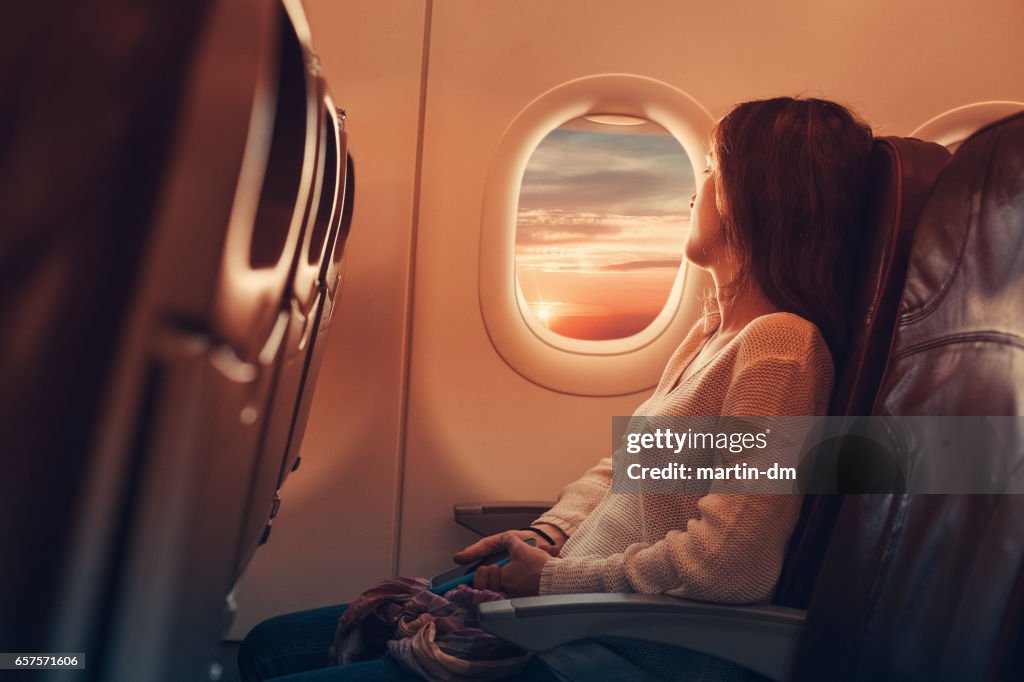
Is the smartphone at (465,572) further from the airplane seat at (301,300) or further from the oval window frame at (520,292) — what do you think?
the oval window frame at (520,292)

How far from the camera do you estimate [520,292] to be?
7.98 ft

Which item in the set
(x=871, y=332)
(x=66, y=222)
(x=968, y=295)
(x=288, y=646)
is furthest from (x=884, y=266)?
(x=288, y=646)

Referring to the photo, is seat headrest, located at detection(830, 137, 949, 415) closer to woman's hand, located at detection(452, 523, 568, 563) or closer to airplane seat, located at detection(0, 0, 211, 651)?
woman's hand, located at detection(452, 523, 568, 563)

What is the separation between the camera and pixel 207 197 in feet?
1.24

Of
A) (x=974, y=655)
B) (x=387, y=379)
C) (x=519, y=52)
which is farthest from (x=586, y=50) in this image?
(x=974, y=655)

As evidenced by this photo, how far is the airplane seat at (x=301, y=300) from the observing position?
565mm

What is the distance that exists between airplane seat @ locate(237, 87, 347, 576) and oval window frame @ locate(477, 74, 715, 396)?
1.40 metres

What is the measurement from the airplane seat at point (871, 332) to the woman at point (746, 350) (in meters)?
0.03

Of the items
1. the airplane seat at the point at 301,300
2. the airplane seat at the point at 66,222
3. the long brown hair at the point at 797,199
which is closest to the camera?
the airplane seat at the point at 66,222

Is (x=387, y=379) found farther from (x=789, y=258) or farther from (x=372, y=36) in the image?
(x=789, y=258)

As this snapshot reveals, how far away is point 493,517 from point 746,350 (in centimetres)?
118

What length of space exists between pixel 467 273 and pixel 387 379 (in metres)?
0.36

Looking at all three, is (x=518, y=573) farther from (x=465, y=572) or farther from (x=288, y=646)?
(x=288, y=646)

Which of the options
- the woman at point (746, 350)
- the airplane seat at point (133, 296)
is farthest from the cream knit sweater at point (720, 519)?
the airplane seat at point (133, 296)
